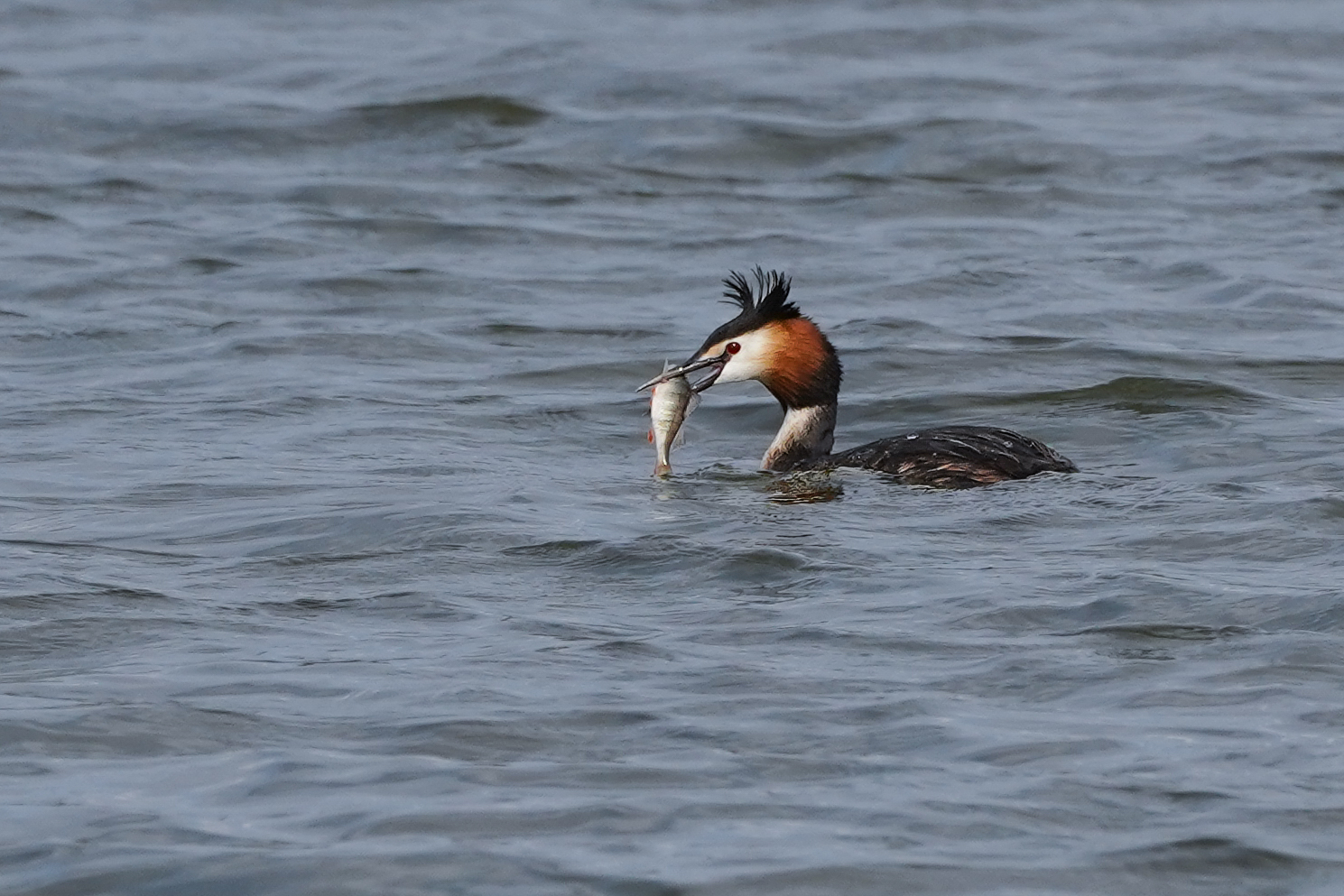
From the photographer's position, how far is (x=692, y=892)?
17.3 ft

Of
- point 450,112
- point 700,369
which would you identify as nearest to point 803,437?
point 700,369

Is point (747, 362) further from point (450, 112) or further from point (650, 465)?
point (450, 112)

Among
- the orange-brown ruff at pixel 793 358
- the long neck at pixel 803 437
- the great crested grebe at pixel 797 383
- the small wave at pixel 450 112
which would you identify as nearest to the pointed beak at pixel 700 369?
the great crested grebe at pixel 797 383

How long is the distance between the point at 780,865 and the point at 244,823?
1221 mm

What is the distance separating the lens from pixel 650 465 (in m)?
10.5

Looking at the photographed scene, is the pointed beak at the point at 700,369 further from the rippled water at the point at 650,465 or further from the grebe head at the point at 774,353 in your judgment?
the rippled water at the point at 650,465

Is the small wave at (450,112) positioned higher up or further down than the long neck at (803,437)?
higher up

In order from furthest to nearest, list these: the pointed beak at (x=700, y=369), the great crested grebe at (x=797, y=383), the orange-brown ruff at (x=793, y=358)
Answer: the orange-brown ruff at (x=793, y=358) < the pointed beak at (x=700, y=369) < the great crested grebe at (x=797, y=383)

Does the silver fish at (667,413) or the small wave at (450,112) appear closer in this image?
the silver fish at (667,413)

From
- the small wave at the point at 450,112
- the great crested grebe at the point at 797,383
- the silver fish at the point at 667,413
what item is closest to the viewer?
the great crested grebe at the point at 797,383

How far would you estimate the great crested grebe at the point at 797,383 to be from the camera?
9828mm

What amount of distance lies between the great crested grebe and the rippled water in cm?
19

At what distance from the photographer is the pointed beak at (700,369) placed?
10.1 metres

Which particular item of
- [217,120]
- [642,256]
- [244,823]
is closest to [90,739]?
[244,823]
